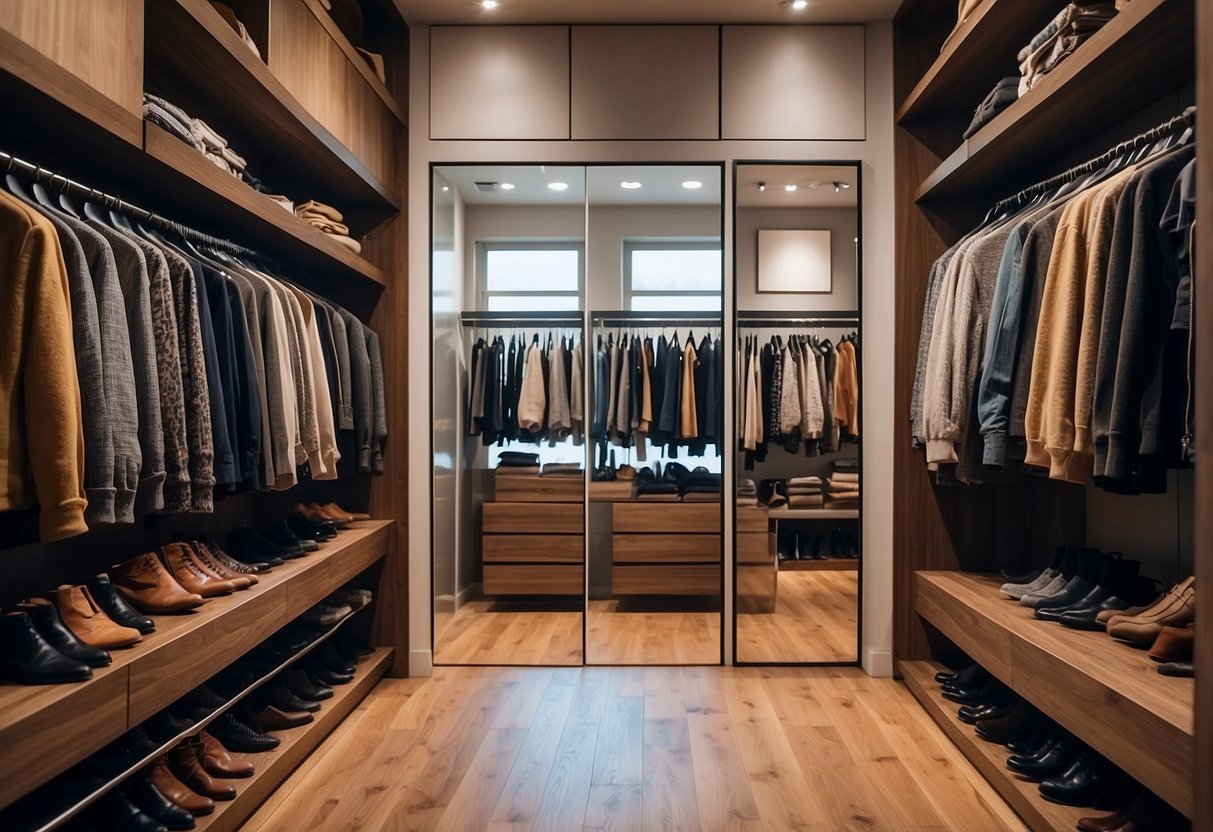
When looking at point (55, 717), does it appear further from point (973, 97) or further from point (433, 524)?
point (973, 97)

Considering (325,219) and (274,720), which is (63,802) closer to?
(274,720)

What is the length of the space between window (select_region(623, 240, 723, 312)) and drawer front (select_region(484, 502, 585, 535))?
93cm

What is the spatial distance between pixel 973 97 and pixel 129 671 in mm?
3374

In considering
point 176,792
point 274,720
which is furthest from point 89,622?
point 274,720

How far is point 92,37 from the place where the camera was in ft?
5.37

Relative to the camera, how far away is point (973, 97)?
3289 mm

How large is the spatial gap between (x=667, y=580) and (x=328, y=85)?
7.73 ft

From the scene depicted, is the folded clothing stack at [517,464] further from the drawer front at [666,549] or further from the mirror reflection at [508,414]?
the drawer front at [666,549]

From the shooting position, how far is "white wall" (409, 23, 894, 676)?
3.52 m

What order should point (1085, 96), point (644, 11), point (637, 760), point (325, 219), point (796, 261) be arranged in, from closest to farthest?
point (1085, 96) < point (637, 760) < point (325, 219) < point (644, 11) < point (796, 261)

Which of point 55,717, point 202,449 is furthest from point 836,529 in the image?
point 55,717

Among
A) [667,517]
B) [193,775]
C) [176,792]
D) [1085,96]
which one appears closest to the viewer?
[176,792]

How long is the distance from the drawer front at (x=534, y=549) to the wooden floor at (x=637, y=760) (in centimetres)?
49

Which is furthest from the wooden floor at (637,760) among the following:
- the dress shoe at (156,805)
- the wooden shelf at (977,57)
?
the wooden shelf at (977,57)
